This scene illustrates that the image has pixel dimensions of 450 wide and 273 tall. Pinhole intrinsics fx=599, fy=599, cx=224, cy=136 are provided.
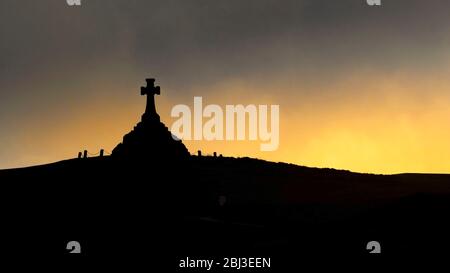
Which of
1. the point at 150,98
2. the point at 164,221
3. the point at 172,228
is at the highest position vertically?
the point at 150,98

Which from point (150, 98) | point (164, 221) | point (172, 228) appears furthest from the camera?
point (150, 98)

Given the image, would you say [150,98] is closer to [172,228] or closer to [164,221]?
[164,221]

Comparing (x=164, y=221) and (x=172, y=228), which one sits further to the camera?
(x=164, y=221)

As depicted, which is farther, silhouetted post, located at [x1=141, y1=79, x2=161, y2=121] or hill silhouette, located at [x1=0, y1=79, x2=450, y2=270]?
silhouetted post, located at [x1=141, y1=79, x2=161, y2=121]

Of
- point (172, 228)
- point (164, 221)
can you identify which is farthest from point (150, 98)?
point (172, 228)

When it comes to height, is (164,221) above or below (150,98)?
below

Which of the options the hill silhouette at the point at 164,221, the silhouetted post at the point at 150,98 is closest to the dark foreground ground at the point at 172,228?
the hill silhouette at the point at 164,221

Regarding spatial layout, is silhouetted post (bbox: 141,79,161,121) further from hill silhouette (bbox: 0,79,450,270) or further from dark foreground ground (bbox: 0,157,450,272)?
dark foreground ground (bbox: 0,157,450,272)

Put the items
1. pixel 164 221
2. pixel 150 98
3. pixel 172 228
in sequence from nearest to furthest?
pixel 172 228 → pixel 164 221 → pixel 150 98

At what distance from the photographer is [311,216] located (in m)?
44.1

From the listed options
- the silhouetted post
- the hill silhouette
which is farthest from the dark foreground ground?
the silhouetted post
